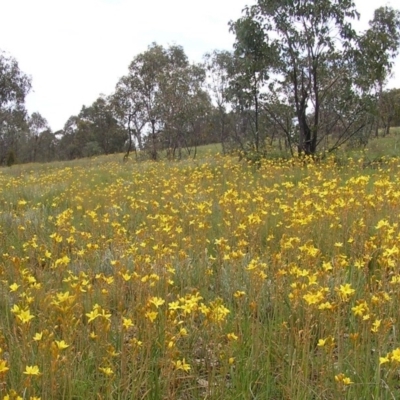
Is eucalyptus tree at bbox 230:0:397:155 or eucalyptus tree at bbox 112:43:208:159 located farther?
eucalyptus tree at bbox 112:43:208:159

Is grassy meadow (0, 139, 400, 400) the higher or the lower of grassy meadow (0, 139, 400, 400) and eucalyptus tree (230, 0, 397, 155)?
the lower

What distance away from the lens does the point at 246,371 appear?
209 cm

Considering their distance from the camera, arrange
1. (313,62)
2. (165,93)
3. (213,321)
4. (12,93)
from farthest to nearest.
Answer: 1. (12,93)
2. (165,93)
3. (313,62)
4. (213,321)

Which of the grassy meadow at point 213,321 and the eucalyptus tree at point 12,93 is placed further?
the eucalyptus tree at point 12,93

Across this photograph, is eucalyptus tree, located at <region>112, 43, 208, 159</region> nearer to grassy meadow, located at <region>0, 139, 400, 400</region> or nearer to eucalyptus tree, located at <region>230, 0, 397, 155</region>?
eucalyptus tree, located at <region>230, 0, 397, 155</region>

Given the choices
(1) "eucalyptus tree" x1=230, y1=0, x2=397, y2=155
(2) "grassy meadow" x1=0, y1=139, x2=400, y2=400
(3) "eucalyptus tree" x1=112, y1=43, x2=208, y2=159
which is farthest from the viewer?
(3) "eucalyptus tree" x1=112, y1=43, x2=208, y2=159

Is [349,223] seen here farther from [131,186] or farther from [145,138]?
[145,138]

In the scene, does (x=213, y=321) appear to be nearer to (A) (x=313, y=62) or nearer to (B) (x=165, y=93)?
(A) (x=313, y=62)

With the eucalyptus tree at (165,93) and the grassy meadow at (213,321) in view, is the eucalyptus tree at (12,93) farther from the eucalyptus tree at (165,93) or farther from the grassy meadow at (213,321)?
the grassy meadow at (213,321)

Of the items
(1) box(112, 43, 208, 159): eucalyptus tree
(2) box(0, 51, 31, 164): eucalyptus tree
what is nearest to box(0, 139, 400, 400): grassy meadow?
(1) box(112, 43, 208, 159): eucalyptus tree

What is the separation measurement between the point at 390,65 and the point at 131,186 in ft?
23.7

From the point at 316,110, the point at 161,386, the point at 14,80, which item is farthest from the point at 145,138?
the point at 161,386

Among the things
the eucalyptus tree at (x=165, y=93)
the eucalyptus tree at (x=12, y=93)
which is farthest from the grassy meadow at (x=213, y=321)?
the eucalyptus tree at (x=12, y=93)

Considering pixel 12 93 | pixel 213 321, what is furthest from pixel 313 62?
pixel 12 93
